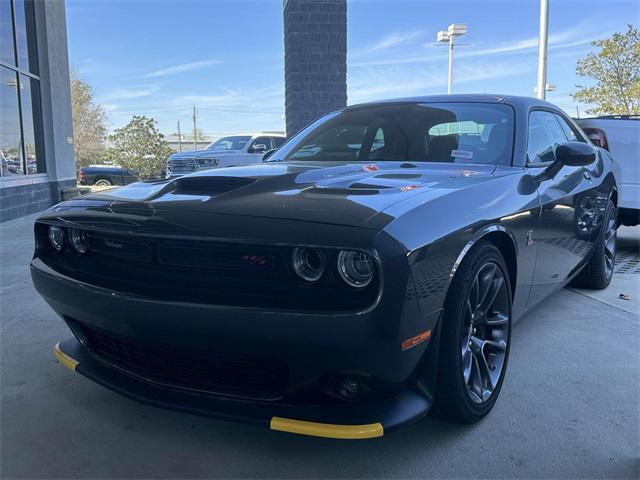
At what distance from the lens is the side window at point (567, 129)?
3975 millimetres

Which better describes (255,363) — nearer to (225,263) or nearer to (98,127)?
(225,263)

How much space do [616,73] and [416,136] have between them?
19.2 metres

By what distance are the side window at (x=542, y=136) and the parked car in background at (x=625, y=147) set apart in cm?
246

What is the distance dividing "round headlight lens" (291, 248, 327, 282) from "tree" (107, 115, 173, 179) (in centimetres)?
2366

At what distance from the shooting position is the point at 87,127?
36062mm

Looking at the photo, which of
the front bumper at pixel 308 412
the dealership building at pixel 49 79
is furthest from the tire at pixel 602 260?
the dealership building at pixel 49 79

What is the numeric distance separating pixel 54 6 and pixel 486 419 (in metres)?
11.5

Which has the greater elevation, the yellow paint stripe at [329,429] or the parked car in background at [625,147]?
the parked car in background at [625,147]

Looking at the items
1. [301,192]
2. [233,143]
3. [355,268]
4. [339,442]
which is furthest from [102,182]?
[355,268]

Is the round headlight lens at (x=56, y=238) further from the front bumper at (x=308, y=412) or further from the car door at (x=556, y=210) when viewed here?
the car door at (x=556, y=210)

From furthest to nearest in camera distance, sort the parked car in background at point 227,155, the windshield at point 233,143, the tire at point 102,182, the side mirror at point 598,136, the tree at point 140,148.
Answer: the tree at point 140,148, the tire at point 102,182, the windshield at point 233,143, the parked car in background at point 227,155, the side mirror at point 598,136

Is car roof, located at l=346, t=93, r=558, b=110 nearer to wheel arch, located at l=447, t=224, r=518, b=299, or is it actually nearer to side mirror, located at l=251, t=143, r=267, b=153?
wheel arch, located at l=447, t=224, r=518, b=299

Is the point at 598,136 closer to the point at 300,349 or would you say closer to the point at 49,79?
the point at 300,349

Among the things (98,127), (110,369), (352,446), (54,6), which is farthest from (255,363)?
(98,127)
